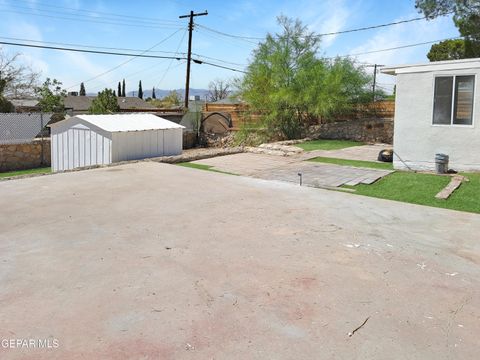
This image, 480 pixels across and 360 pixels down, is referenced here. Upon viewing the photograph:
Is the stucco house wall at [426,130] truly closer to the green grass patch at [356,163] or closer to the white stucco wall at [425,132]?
the white stucco wall at [425,132]

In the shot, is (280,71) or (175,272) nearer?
(175,272)

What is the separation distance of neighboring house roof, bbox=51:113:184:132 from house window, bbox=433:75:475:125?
7.92 meters

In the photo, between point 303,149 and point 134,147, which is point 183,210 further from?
point 303,149

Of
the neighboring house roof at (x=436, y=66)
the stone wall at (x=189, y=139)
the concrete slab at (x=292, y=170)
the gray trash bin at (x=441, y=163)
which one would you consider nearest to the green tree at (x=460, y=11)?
the neighboring house roof at (x=436, y=66)

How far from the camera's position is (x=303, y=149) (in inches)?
597

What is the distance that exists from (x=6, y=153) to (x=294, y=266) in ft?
41.3

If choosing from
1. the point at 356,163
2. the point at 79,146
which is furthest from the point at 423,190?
the point at 79,146

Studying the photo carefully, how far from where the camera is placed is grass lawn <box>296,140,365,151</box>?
Result: 1556 cm

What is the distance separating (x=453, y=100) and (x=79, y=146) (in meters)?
10.1

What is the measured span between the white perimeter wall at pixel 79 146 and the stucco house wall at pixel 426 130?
7823 millimetres

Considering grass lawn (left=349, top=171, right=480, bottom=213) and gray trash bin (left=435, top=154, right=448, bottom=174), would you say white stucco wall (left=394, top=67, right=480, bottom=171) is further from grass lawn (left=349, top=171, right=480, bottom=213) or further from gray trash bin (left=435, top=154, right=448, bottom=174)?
grass lawn (left=349, top=171, right=480, bottom=213)

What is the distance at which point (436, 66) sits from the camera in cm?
1028

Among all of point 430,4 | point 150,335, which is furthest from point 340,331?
point 430,4

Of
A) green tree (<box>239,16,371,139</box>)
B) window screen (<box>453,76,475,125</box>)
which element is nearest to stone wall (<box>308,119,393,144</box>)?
green tree (<box>239,16,371,139</box>)
